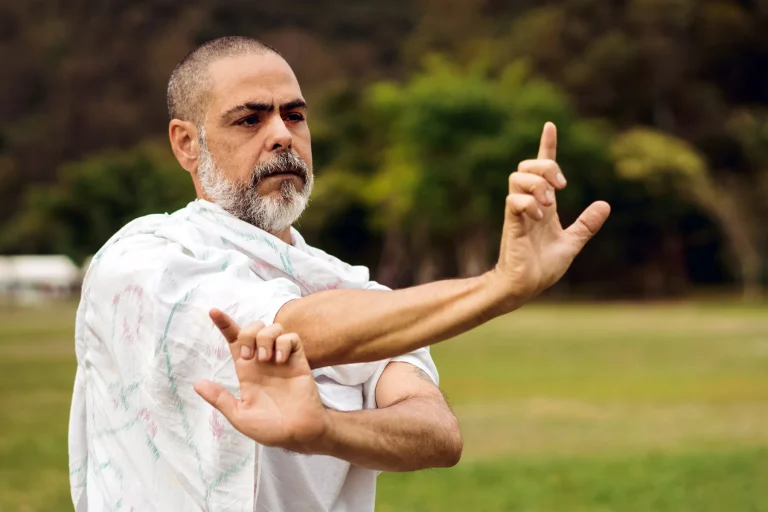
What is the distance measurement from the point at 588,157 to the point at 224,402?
6798 centimetres

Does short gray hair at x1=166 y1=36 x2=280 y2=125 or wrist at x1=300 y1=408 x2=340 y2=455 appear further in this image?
short gray hair at x1=166 y1=36 x2=280 y2=125

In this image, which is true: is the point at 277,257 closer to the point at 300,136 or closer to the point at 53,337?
the point at 300,136

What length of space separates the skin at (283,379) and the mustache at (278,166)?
2 centimetres

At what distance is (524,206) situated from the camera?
2.38 m

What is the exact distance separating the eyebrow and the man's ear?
19 centimetres

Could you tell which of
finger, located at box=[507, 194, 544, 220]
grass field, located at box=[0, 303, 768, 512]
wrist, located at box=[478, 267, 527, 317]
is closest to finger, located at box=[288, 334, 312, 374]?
wrist, located at box=[478, 267, 527, 317]

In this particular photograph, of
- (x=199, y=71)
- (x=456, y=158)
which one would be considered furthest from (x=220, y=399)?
(x=456, y=158)

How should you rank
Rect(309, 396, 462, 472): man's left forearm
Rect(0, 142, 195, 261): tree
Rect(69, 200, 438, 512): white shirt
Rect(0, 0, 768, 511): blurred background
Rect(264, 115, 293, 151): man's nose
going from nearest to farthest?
Rect(309, 396, 462, 472): man's left forearm
Rect(69, 200, 438, 512): white shirt
Rect(264, 115, 293, 151): man's nose
Rect(0, 0, 768, 511): blurred background
Rect(0, 142, 195, 261): tree

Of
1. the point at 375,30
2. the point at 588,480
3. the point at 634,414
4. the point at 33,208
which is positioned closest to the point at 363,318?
the point at 588,480

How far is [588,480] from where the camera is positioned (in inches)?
488

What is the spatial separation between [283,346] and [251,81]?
98 cm

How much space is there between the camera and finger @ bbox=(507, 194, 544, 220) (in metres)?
2.37

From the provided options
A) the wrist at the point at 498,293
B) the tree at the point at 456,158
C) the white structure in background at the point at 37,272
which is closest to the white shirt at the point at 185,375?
the wrist at the point at 498,293

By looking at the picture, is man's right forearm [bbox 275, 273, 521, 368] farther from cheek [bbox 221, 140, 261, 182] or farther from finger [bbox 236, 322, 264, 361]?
cheek [bbox 221, 140, 261, 182]
